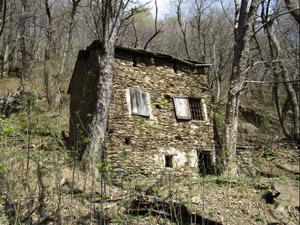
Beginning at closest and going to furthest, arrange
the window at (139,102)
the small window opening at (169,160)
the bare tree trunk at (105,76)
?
1. the bare tree trunk at (105,76)
2. the window at (139,102)
3. the small window opening at (169,160)

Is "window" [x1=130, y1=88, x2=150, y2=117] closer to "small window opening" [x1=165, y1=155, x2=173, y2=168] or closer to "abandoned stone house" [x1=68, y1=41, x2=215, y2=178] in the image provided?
"abandoned stone house" [x1=68, y1=41, x2=215, y2=178]

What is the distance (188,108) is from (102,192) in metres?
6.18

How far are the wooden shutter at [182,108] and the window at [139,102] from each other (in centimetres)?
125

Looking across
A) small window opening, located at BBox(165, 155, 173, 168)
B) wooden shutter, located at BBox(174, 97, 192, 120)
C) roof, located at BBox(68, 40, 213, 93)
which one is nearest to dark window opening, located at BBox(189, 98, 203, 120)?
wooden shutter, located at BBox(174, 97, 192, 120)

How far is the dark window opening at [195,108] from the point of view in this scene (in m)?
9.59

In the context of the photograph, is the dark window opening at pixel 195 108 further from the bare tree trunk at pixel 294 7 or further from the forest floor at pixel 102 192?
the bare tree trunk at pixel 294 7

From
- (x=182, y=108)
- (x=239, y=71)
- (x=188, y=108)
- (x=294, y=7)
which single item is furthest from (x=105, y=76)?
(x=294, y=7)

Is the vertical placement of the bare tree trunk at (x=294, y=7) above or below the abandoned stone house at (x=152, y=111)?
above

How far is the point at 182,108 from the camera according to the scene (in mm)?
9133

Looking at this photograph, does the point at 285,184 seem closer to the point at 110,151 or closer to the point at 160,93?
the point at 160,93

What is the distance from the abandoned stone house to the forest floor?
1.26 metres

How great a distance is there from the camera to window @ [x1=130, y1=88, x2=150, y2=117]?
823 cm

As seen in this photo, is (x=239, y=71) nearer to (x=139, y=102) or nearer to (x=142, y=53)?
(x=142, y=53)

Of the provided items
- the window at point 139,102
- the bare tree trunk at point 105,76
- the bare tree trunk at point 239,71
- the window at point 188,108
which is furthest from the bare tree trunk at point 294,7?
the bare tree trunk at point 105,76
